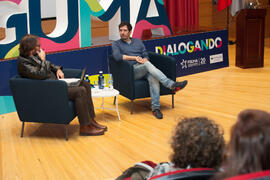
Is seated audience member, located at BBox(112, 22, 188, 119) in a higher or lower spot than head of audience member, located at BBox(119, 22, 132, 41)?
lower

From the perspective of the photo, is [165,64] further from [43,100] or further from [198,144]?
[198,144]

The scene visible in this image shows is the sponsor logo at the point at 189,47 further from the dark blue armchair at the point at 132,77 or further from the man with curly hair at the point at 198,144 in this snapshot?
the man with curly hair at the point at 198,144

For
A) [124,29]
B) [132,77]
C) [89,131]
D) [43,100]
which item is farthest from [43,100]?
[124,29]

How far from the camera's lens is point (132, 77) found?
5145 mm

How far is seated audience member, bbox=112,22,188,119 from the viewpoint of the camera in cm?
514

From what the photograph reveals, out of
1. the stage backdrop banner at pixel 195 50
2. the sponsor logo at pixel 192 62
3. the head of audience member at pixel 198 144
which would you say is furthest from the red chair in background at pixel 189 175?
the sponsor logo at pixel 192 62

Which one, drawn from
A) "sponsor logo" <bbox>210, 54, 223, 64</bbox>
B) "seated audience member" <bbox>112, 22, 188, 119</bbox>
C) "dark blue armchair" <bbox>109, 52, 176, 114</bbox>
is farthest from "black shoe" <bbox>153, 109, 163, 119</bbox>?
"sponsor logo" <bbox>210, 54, 223, 64</bbox>

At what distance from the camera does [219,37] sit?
7523 millimetres

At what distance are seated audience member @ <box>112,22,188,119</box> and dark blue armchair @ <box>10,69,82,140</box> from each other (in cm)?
113

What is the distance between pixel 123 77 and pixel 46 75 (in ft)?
4.00

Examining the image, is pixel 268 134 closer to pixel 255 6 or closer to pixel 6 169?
pixel 6 169

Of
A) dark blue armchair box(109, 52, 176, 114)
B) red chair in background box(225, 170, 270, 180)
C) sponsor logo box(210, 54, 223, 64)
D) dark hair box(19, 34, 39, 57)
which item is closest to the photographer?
red chair in background box(225, 170, 270, 180)

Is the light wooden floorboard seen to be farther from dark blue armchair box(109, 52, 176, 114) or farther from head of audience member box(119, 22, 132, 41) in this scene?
head of audience member box(119, 22, 132, 41)

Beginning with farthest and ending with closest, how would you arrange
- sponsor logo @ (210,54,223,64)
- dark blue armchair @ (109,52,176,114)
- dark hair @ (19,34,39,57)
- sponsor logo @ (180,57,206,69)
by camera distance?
sponsor logo @ (210,54,223,64)
sponsor logo @ (180,57,206,69)
dark blue armchair @ (109,52,176,114)
dark hair @ (19,34,39,57)
